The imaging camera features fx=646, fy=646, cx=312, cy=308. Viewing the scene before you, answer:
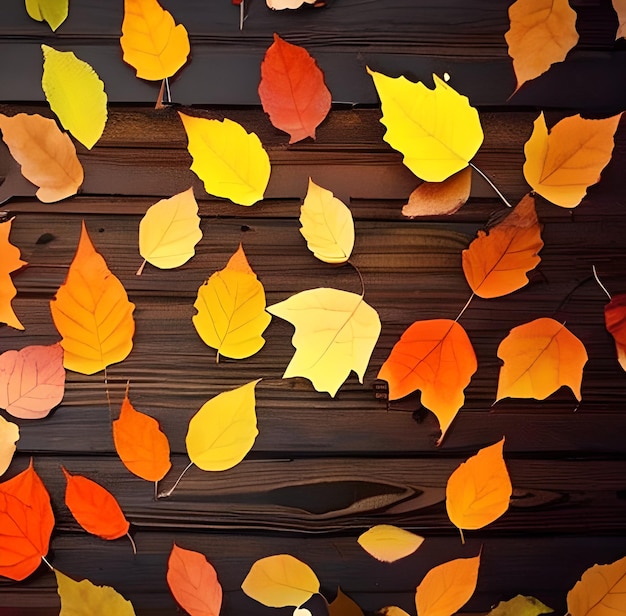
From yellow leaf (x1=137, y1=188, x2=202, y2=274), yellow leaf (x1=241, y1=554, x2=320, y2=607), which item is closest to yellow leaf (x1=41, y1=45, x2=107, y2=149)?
yellow leaf (x1=137, y1=188, x2=202, y2=274)

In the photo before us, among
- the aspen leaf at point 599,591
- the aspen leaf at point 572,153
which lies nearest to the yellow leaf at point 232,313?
the aspen leaf at point 572,153

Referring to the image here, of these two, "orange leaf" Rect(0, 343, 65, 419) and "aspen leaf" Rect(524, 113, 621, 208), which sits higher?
"aspen leaf" Rect(524, 113, 621, 208)

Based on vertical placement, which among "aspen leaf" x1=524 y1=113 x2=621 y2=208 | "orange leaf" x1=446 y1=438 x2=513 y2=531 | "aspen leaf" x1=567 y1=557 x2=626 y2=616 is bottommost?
"aspen leaf" x1=567 y1=557 x2=626 y2=616

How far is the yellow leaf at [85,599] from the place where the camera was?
2.53ft

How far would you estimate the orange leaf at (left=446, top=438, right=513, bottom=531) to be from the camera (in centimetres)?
78

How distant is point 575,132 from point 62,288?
652mm

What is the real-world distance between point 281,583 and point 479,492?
0.26 m

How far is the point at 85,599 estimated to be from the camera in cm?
77

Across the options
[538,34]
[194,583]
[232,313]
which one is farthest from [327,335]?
[538,34]

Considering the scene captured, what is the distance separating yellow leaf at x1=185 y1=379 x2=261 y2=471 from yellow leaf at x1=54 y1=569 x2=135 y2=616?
190 mm

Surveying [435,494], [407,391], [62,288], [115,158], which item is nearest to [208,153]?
[115,158]

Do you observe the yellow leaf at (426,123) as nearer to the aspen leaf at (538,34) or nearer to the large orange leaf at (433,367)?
the aspen leaf at (538,34)

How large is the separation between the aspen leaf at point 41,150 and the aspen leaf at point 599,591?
0.80 m

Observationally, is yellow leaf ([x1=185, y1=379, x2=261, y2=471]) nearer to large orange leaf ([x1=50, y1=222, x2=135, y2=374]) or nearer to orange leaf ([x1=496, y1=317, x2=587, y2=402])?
large orange leaf ([x1=50, y1=222, x2=135, y2=374])
